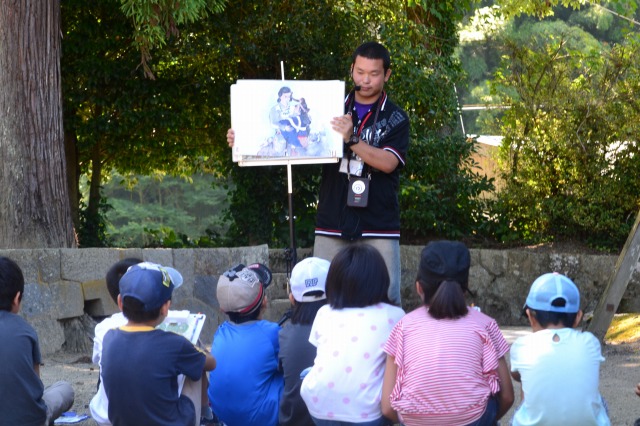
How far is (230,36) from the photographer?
29.0 feet

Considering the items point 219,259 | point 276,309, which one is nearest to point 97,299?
point 219,259

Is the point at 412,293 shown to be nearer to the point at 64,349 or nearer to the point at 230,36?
the point at 230,36

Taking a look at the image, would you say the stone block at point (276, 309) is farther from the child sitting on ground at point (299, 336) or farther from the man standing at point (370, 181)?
the child sitting on ground at point (299, 336)

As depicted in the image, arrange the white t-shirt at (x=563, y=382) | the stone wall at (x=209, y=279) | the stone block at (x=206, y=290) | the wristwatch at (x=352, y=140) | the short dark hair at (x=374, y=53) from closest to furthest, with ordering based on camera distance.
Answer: the white t-shirt at (x=563, y=382) → the wristwatch at (x=352, y=140) → the short dark hair at (x=374, y=53) → the stone wall at (x=209, y=279) → the stone block at (x=206, y=290)

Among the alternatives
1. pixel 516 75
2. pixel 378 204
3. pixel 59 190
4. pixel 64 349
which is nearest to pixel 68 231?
pixel 59 190

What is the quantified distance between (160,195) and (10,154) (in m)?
18.0

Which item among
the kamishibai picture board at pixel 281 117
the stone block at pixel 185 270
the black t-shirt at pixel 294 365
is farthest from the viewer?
the stone block at pixel 185 270

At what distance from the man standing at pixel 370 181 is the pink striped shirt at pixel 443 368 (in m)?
1.02

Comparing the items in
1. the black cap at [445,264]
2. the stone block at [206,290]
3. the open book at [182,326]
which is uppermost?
the black cap at [445,264]

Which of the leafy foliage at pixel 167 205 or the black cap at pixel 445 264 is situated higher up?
the black cap at pixel 445 264

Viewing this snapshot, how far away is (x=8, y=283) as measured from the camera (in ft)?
12.8

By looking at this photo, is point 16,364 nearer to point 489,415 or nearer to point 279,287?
point 489,415

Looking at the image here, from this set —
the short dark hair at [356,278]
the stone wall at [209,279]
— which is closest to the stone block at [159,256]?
the stone wall at [209,279]

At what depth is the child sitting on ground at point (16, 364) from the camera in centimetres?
382
